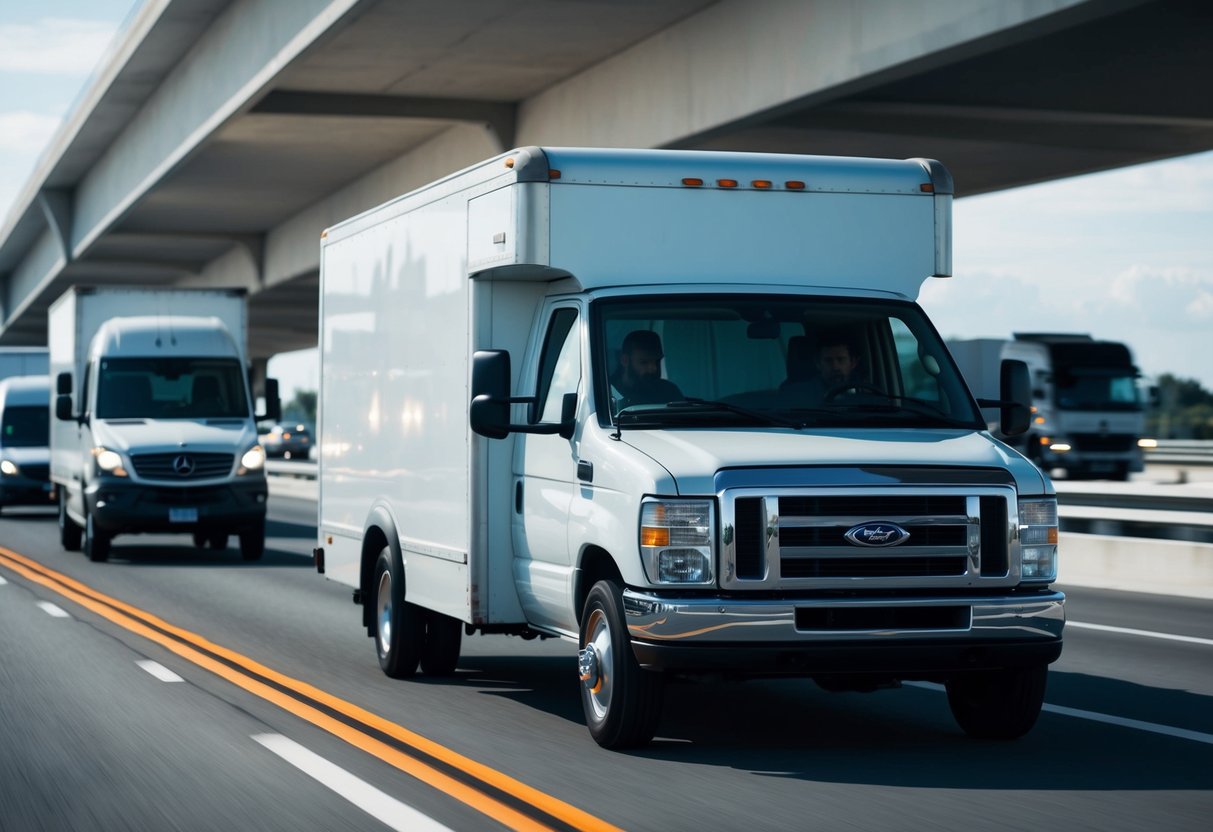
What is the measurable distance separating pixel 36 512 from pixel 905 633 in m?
28.9

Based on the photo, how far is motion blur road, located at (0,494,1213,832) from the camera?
725 cm

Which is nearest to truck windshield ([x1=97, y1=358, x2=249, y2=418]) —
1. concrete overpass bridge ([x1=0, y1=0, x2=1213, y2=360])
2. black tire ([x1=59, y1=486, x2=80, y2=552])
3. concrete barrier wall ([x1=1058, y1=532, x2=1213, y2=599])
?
black tire ([x1=59, y1=486, x2=80, y2=552])

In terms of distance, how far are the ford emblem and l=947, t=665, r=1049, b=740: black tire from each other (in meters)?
0.97

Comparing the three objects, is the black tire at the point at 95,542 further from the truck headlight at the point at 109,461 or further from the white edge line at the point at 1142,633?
the white edge line at the point at 1142,633

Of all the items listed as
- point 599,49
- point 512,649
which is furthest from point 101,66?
point 512,649

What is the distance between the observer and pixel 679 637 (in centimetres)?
802

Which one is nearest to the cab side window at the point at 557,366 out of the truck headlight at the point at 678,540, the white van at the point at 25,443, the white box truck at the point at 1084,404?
the truck headlight at the point at 678,540

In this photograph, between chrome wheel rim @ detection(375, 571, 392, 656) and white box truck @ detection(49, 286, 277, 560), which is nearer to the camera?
chrome wheel rim @ detection(375, 571, 392, 656)

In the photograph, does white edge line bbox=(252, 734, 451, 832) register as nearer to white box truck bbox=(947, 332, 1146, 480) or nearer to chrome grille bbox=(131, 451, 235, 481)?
chrome grille bbox=(131, 451, 235, 481)

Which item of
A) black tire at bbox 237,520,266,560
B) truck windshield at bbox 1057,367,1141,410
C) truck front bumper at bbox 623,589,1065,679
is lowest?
black tire at bbox 237,520,266,560

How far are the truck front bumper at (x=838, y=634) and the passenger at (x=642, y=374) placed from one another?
3.72 feet

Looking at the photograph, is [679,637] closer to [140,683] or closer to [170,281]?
[140,683]

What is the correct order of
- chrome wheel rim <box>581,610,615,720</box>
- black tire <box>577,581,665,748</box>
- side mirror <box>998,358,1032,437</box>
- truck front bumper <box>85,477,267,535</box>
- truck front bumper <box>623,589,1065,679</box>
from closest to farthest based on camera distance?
truck front bumper <box>623,589,1065,679</box> → black tire <box>577,581,665,748</box> → chrome wheel rim <box>581,610,615,720</box> → side mirror <box>998,358,1032,437</box> → truck front bumper <box>85,477,267,535</box>

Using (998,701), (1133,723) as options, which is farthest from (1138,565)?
(998,701)
